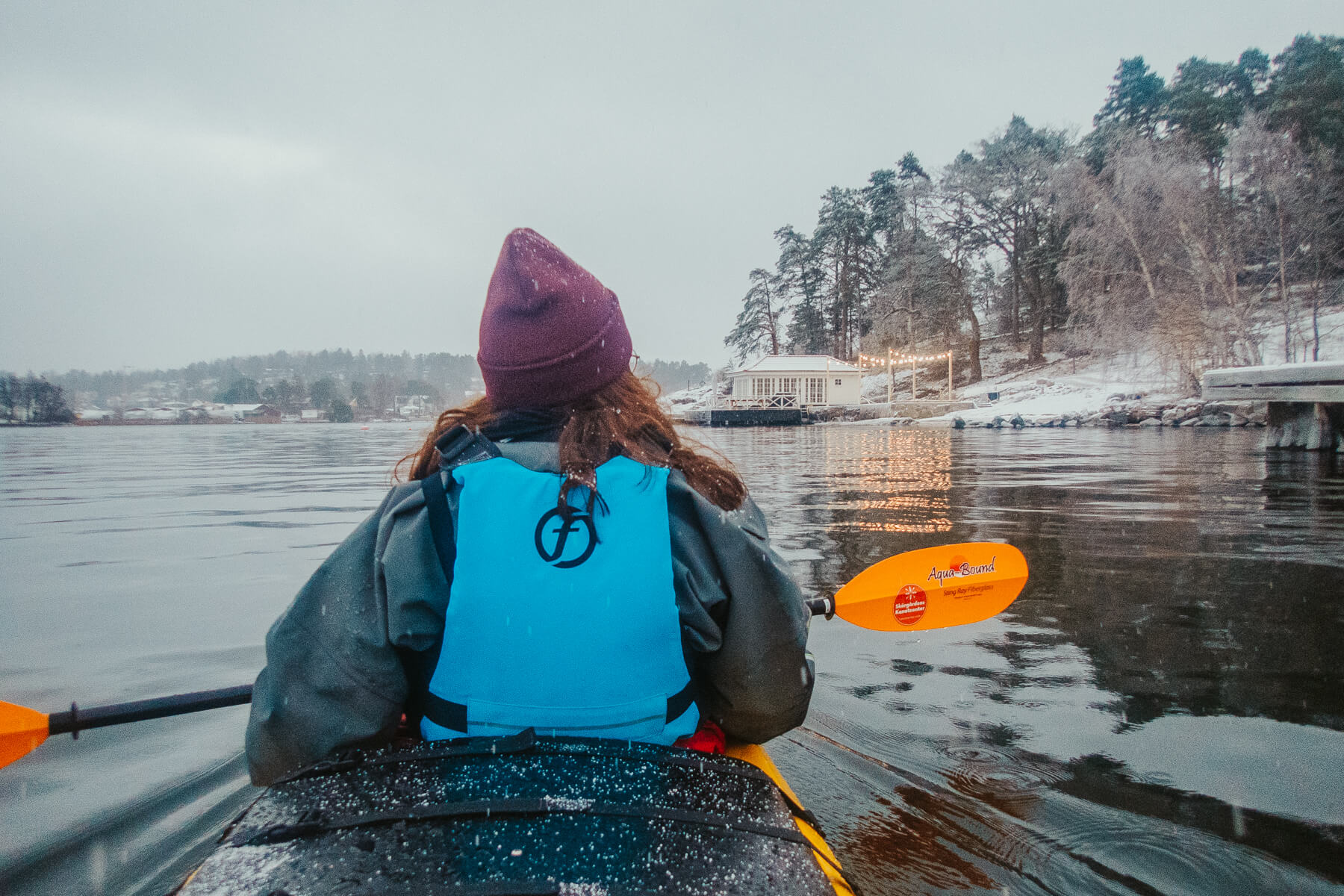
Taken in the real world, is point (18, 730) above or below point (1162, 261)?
below

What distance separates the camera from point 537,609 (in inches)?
49.5

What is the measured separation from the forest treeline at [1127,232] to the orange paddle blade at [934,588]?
3042cm

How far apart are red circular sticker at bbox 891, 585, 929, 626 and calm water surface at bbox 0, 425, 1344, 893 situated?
421 millimetres

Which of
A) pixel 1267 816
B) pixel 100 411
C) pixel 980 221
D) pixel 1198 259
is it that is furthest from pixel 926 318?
pixel 100 411

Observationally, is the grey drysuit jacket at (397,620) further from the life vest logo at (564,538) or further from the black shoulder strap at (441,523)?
the life vest logo at (564,538)

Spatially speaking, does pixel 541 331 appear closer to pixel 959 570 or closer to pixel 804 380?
pixel 959 570

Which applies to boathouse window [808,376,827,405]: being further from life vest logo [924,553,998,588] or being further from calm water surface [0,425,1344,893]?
life vest logo [924,553,998,588]

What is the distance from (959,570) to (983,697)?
0.61 metres

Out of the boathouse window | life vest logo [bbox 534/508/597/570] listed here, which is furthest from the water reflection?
the boathouse window

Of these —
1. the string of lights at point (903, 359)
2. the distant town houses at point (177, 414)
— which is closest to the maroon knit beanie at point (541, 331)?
the string of lights at point (903, 359)

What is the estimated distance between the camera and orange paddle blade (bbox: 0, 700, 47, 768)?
1.96 m

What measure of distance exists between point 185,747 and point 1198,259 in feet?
118

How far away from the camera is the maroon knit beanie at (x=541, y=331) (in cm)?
156

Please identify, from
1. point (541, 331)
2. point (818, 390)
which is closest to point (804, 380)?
point (818, 390)
